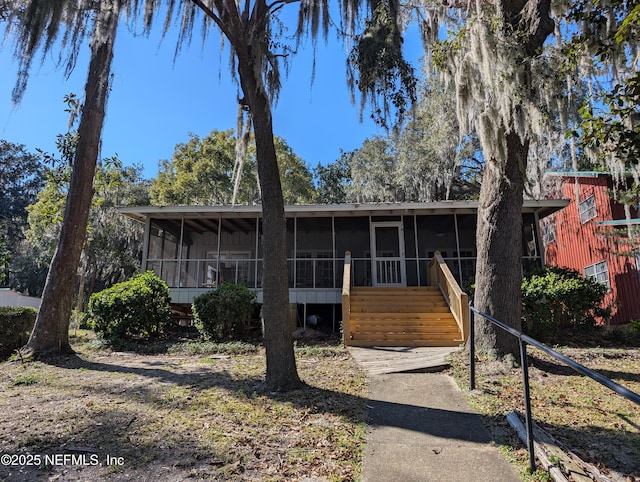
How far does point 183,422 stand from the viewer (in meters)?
3.64

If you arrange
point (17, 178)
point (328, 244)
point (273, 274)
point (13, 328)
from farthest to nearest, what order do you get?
point (17, 178) < point (328, 244) < point (13, 328) < point (273, 274)

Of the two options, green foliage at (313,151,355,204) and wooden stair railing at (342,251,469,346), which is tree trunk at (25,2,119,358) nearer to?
wooden stair railing at (342,251,469,346)

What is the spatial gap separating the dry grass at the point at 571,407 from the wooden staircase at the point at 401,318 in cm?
162

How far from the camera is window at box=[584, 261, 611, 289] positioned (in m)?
12.7

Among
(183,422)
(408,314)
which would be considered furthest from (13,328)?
(408,314)

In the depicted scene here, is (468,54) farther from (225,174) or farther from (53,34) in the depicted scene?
(225,174)

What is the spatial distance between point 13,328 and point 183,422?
591cm

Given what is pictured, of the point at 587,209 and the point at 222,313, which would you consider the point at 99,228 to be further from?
the point at 587,209

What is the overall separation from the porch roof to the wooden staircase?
2.56m

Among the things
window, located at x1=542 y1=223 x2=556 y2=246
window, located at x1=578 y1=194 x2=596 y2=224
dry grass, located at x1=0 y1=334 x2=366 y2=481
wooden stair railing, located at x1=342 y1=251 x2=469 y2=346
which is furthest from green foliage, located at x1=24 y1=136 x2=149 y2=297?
window, located at x1=542 y1=223 x2=556 y2=246

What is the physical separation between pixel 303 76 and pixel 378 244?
8022mm

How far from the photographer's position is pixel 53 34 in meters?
6.02

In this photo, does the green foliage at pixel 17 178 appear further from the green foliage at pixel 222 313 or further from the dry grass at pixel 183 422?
the dry grass at pixel 183 422

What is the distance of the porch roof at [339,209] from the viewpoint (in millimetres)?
11141
